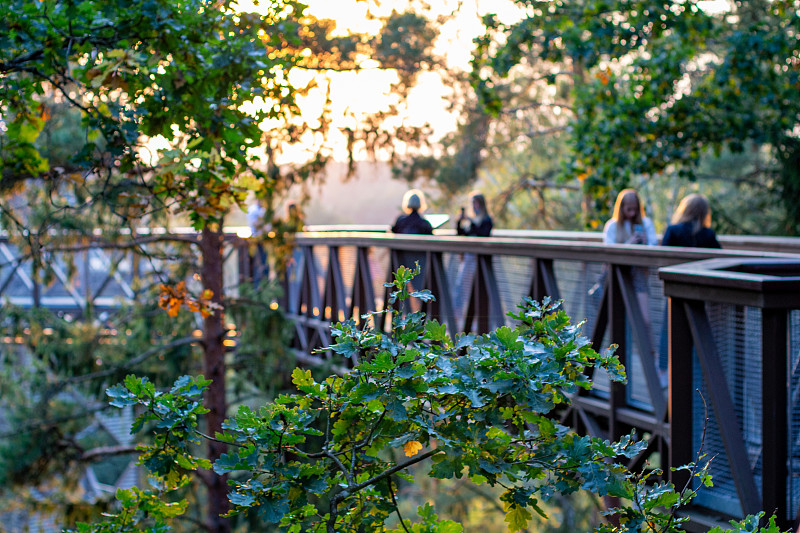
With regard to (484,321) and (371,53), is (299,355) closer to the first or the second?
(484,321)

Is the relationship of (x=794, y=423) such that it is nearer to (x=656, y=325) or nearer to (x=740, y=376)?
(x=740, y=376)

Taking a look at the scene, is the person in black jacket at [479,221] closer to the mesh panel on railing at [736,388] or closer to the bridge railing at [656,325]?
the bridge railing at [656,325]

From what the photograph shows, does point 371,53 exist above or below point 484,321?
above

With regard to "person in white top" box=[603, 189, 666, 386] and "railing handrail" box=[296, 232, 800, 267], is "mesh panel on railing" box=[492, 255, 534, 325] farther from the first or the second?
"person in white top" box=[603, 189, 666, 386]

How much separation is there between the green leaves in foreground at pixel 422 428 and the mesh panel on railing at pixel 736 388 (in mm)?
1787

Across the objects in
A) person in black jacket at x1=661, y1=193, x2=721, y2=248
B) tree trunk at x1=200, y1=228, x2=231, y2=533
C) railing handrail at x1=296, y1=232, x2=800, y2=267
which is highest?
person in black jacket at x1=661, y1=193, x2=721, y2=248

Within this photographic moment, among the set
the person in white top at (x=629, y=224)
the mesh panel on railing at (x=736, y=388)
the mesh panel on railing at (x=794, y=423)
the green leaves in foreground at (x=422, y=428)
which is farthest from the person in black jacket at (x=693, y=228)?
the green leaves in foreground at (x=422, y=428)

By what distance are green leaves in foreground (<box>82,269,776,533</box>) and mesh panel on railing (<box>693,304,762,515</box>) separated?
1.79 meters

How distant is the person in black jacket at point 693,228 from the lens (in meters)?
5.70

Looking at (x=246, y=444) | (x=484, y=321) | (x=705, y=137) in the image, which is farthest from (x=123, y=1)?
(x=705, y=137)

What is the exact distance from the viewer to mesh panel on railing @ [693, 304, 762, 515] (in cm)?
365

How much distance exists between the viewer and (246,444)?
2.02 m

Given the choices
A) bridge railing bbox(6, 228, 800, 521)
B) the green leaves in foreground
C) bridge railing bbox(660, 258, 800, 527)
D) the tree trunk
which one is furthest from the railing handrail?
the green leaves in foreground

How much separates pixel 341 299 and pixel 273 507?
294 inches
